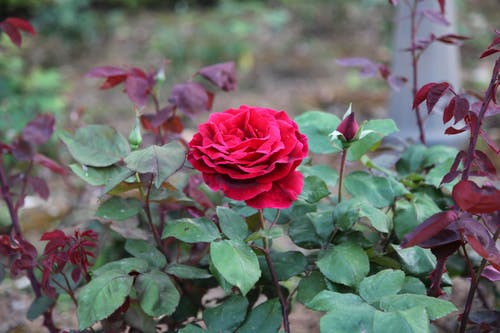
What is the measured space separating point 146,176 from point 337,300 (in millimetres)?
357

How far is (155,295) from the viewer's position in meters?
0.92

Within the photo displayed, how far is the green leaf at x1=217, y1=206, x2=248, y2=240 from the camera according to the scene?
0.92 m

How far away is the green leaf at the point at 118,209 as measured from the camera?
106cm

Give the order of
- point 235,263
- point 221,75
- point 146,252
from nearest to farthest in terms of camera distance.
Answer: point 235,263
point 146,252
point 221,75

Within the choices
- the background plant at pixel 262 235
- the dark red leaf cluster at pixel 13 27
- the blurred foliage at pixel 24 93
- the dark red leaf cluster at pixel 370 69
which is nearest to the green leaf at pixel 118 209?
the background plant at pixel 262 235

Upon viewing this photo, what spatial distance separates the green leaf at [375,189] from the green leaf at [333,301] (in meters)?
0.26

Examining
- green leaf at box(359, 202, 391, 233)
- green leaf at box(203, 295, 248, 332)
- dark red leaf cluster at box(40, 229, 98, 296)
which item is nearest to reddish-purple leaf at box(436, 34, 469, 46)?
green leaf at box(359, 202, 391, 233)

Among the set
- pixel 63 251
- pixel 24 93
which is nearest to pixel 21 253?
pixel 63 251

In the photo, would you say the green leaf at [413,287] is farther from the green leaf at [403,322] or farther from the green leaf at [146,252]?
the green leaf at [146,252]

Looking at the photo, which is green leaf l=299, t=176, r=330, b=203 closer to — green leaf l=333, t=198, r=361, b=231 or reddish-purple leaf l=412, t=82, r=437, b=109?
green leaf l=333, t=198, r=361, b=231

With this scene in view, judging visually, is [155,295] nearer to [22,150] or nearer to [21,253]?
[21,253]

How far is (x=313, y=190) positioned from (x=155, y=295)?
0.30 m

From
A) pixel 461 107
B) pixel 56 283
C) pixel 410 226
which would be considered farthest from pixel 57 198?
pixel 461 107

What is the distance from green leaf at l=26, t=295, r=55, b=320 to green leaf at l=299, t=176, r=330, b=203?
0.55 metres
